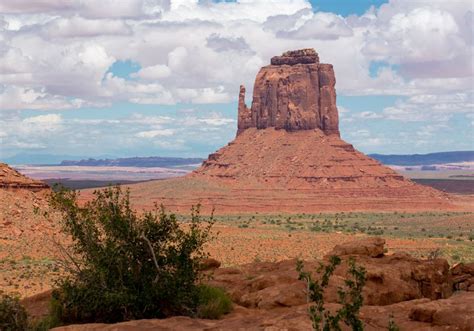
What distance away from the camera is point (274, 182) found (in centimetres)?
13788

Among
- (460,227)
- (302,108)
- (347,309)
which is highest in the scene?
(302,108)

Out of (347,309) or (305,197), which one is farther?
(305,197)

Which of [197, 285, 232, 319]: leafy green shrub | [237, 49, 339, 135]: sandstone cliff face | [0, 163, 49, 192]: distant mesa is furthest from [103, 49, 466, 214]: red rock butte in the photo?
[197, 285, 232, 319]: leafy green shrub

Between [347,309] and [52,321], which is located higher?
[347,309]

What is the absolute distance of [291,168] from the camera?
140500mm

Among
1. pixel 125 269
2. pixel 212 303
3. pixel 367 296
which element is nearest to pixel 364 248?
pixel 367 296

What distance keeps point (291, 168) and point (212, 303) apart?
12303 cm

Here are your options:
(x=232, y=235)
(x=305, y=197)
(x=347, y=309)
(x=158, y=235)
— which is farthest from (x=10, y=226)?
(x=305, y=197)

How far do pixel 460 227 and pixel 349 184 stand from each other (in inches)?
1652

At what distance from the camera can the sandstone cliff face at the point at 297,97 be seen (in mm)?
148750

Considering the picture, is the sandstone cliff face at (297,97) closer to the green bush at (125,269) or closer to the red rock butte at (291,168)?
the red rock butte at (291,168)

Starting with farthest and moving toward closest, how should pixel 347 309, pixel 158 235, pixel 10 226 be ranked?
1. pixel 10 226
2. pixel 158 235
3. pixel 347 309

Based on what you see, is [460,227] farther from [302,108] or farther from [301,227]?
[302,108]

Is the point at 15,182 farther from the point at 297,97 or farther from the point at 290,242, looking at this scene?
the point at 297,97
